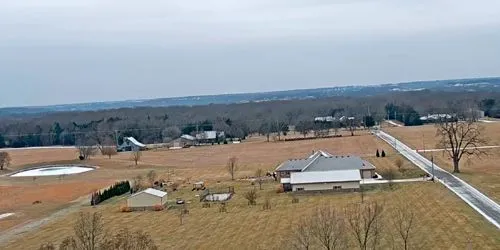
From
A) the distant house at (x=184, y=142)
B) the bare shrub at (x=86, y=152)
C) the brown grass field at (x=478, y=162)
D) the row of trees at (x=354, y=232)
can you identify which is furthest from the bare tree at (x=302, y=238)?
the distant house at (x=184, y=142)

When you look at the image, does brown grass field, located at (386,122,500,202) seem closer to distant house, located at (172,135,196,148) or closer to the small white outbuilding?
the small white outbuilding

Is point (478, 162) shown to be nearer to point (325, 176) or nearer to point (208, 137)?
point (325, 176)

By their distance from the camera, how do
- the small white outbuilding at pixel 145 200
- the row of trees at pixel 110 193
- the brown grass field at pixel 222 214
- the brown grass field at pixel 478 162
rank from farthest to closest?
the row of trees at pixel 110 193 → the small white outbuilding at pixel 145 200 → the brown grass field at pixel 478 162 → the brown grass field at pixel 222 214

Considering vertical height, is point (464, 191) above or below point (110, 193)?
above

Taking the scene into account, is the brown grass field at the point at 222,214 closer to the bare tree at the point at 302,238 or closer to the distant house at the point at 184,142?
Result: the bare tree at the point at 302,238

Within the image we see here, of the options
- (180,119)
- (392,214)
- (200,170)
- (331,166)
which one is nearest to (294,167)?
A: (331,166)

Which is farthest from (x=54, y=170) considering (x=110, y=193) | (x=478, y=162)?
(x=478, y=162)

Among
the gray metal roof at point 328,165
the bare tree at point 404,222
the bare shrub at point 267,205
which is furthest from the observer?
the gray metal roof at point 328,165
